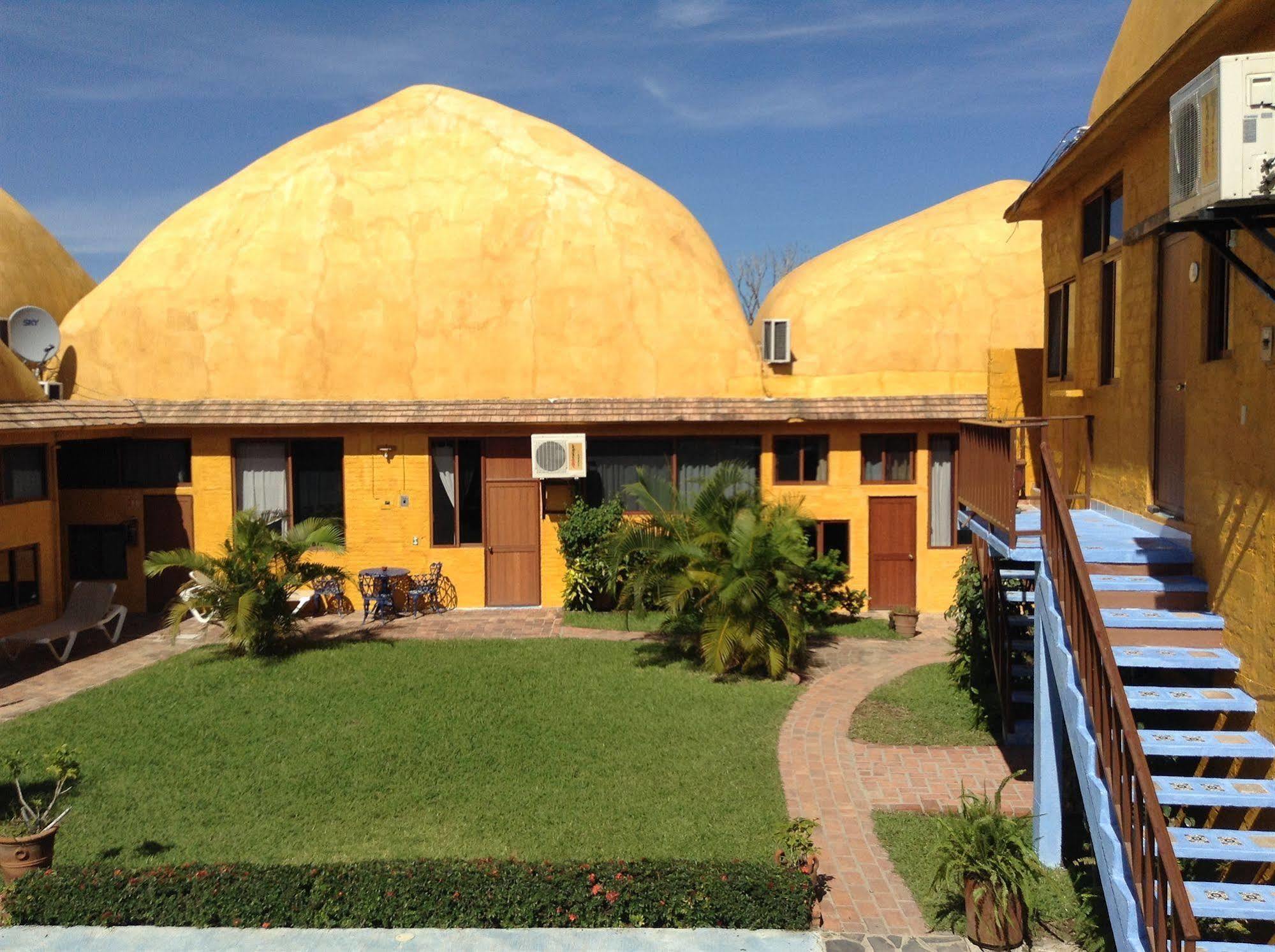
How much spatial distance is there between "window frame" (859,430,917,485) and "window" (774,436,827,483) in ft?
2.08

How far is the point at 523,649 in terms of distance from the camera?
14.9m

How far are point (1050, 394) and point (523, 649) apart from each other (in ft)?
26.6

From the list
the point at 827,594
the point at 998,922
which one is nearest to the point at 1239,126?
the point at 998,922

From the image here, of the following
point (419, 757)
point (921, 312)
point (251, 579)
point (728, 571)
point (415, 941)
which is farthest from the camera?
point (921, 312)

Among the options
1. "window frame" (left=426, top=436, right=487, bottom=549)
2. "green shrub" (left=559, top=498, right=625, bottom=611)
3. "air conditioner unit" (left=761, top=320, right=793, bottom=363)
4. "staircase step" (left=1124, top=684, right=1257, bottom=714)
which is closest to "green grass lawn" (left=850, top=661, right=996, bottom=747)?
"staircase step" (left=1124, top=684, right=1257, bottom=714)

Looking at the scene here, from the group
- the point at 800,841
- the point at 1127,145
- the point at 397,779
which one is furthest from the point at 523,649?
the point at 1127,145

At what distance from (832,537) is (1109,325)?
8258 mm

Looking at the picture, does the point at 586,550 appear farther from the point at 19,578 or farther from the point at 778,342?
the point at 19,578

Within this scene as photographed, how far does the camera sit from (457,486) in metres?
17.7

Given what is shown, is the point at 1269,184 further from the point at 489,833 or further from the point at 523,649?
the point at 523,649

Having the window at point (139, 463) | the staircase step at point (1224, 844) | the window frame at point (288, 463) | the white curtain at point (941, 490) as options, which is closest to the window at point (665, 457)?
the white curtain at point (941, 490)

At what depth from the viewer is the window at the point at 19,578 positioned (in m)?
15.1

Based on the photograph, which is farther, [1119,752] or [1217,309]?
[1217,309]

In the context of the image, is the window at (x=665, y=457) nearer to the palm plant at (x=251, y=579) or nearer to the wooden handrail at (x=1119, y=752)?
the palm plant at (x=251, y=579)
